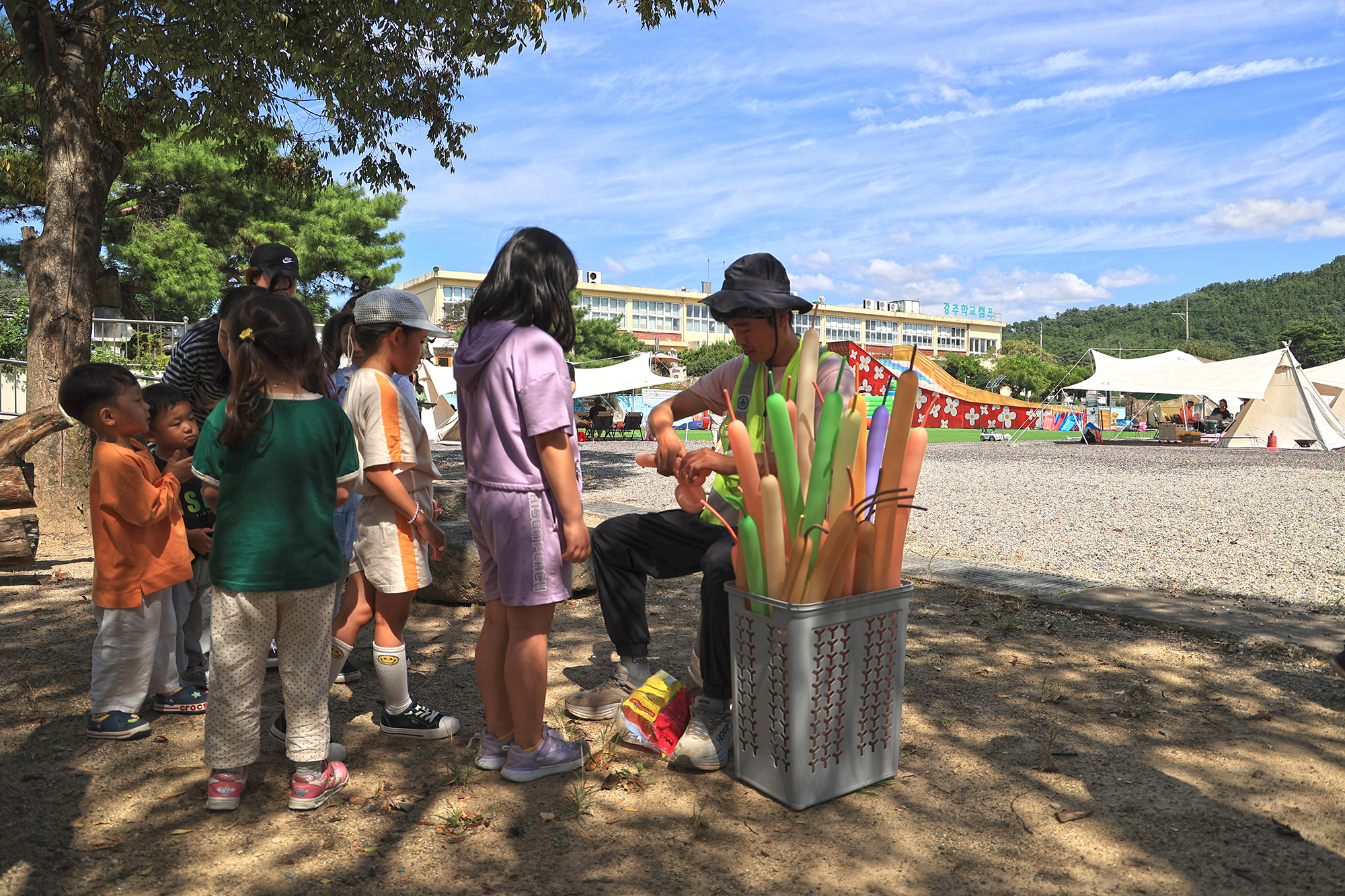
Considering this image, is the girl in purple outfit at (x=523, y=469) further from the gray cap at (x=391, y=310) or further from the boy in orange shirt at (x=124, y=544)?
the boy in orange shirt at (x=124, y=544)

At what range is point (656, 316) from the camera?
3971 inches

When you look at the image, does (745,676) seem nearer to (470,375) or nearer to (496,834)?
(496,834)

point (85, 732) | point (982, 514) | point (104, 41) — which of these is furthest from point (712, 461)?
point (104, 41)

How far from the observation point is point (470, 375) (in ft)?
7.68

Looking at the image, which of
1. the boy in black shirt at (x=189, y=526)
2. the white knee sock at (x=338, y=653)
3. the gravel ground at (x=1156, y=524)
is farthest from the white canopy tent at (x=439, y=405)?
the white knee sock at (x=338, y=653)

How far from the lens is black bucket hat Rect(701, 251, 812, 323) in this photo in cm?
259

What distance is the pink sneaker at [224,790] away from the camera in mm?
2221

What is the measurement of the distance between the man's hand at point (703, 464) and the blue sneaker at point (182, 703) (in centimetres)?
190

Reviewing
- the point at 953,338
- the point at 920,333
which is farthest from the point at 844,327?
the point at 953,338

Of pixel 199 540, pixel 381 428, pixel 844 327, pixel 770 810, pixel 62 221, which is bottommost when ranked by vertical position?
pixel 770 810

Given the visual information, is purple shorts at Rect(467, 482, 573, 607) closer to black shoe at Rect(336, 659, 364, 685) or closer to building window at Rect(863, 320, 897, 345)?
black shoe at Rect(336, 659, 364, 685)

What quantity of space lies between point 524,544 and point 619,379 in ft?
74.6

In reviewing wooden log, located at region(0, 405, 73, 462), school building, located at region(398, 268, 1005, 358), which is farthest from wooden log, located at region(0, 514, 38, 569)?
school building, located at region(398, 268, 1005, 358)

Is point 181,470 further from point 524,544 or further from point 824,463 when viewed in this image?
point 824,463
